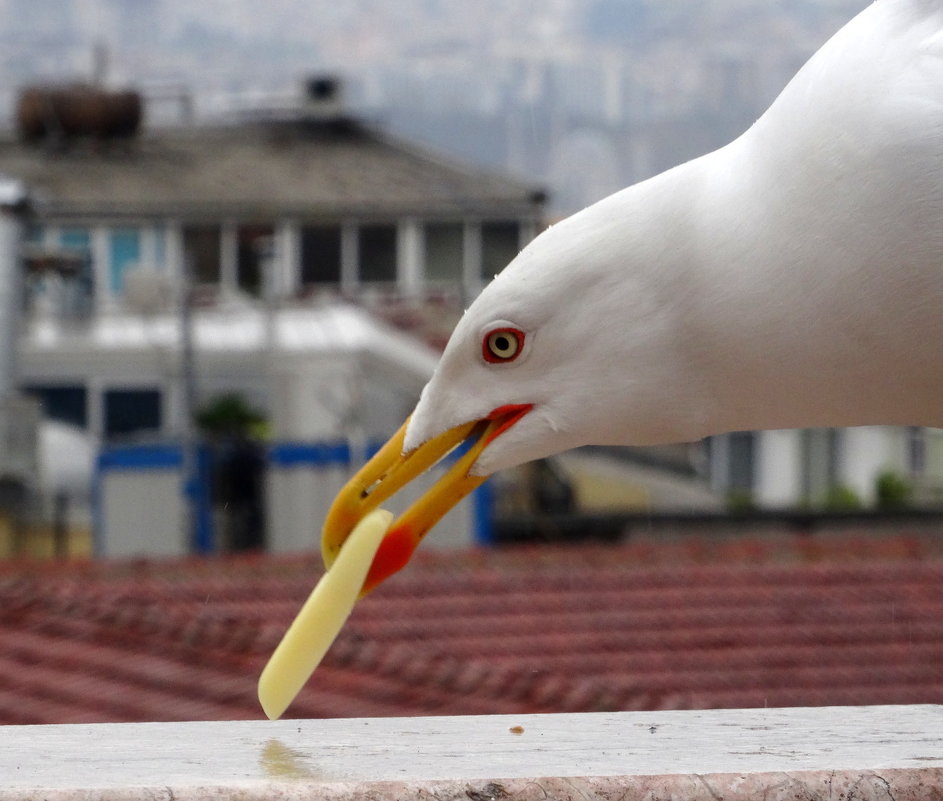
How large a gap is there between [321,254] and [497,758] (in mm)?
23910

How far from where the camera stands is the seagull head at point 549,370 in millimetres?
2379

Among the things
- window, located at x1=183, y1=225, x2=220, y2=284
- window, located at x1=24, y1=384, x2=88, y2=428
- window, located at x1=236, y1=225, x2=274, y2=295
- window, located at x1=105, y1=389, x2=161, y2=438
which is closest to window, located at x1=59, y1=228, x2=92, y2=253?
window, located at x1=183, y1=225, x2=220, y2=284

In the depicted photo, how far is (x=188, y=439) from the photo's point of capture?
10992mm

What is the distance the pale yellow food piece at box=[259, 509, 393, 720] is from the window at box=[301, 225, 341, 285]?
2292 cm

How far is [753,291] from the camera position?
7.64ft

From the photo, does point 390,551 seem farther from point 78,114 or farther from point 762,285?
point 78,114

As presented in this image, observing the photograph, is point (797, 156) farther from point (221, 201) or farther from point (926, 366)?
point (221, 201)

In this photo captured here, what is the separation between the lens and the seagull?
2266mm

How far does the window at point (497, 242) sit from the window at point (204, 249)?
12.7 ft

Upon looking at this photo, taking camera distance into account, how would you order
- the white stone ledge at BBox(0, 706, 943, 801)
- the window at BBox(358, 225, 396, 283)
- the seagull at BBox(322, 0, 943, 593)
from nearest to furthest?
1. the white stone ledge at BBox(0, 706, 943, 801)
2. the seagull at BBox(322, 0, 943, 593)
3. the window at BBox(358, 225, 396, 283)

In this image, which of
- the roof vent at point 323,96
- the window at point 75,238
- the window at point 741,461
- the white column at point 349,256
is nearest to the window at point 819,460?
the window at point 741,461

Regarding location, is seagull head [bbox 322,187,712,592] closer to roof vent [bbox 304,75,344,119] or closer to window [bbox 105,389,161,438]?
window [bbox 105,389,161,438]

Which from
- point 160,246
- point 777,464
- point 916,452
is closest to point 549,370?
point 777,464

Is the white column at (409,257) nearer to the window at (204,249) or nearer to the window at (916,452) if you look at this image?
the window at (204,249)
